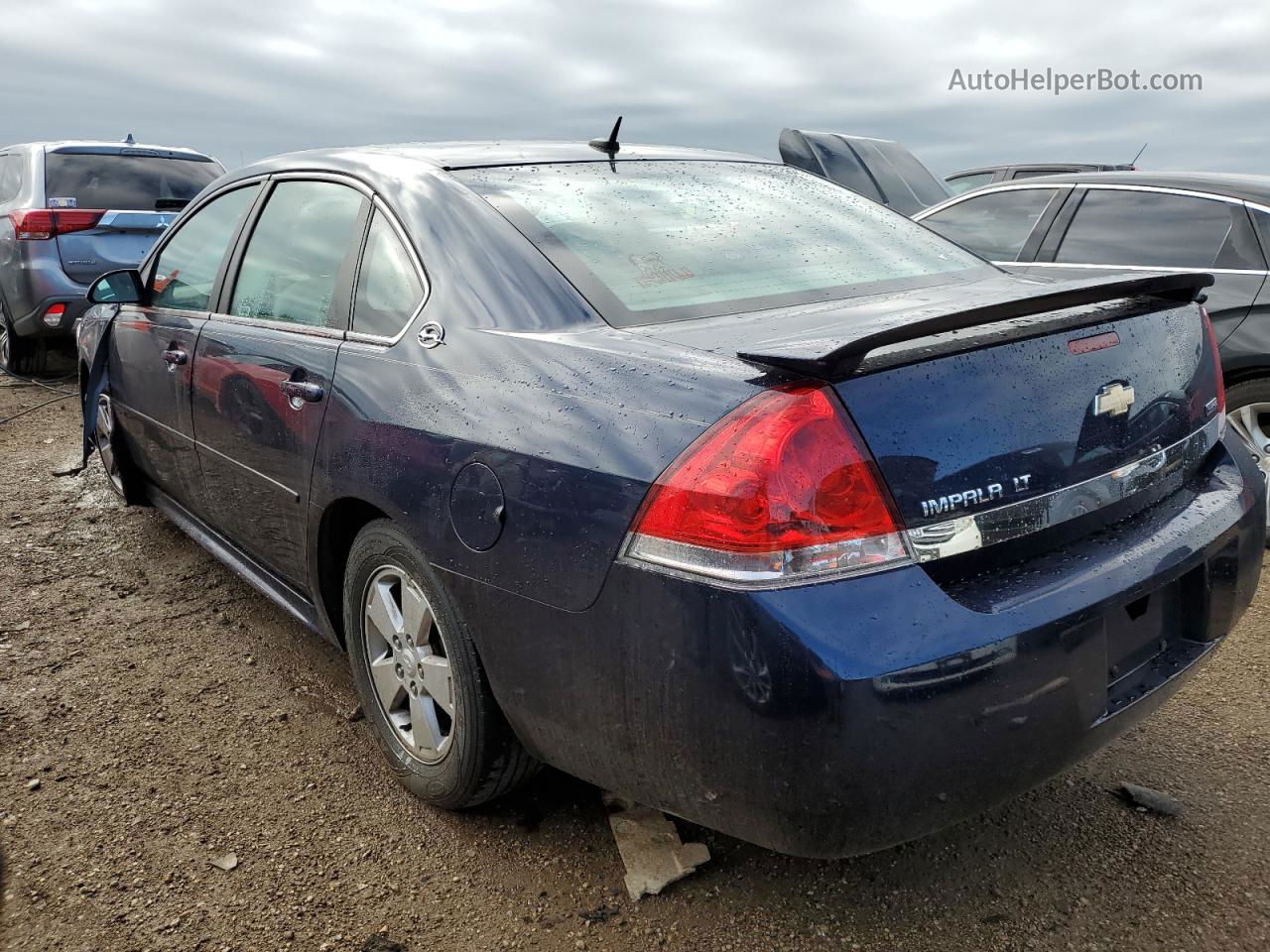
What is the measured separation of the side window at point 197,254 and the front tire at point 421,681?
Result: 1427 mm

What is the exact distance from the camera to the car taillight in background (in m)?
7.48

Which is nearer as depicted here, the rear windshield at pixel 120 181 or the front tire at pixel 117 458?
the front tire at pixel 117 458

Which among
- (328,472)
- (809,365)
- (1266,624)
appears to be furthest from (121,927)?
(1266,624)

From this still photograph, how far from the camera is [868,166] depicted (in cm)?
858

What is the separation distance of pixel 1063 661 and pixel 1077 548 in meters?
0.25

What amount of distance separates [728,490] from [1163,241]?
12.4 feet

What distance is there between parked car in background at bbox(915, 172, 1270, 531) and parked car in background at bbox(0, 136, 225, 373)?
6080 millimetres

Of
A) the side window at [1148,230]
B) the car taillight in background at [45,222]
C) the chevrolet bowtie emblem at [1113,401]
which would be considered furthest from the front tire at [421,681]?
the car taillight in background at [45,222]

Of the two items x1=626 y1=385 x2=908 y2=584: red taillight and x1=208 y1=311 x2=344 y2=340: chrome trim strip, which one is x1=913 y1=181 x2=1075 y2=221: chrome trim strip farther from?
x1=626 y1=385 x2=908 y2=584: red taillight

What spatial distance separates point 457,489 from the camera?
2.03m

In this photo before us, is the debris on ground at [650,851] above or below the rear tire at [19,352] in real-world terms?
below

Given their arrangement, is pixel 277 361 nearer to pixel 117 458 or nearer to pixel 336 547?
pixel 336 547

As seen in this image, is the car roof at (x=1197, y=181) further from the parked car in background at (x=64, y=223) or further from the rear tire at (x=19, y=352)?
the rear tire at (x=19, y=352)

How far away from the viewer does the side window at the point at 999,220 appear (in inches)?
199
